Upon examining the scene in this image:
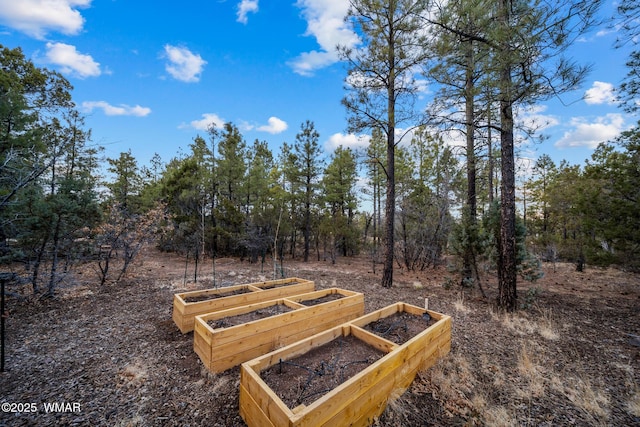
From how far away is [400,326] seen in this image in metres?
3.35

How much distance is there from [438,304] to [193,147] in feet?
44.4

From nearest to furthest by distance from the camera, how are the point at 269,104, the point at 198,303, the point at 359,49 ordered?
1. the point at 198,303
2. the point at 359,49
3. the point at 269,104

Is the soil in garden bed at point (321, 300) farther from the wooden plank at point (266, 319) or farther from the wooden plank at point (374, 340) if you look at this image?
the wooden plank at point (374, 340)

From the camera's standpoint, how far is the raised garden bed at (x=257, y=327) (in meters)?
2.79

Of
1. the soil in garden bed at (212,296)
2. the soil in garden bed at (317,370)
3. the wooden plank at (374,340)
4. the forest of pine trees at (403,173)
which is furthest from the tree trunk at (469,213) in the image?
the soil in garden bed at (212,296)

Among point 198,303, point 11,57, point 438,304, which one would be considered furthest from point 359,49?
point 11,57

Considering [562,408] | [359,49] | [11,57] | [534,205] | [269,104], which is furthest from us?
[534,205]

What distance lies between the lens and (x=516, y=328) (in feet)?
13.6

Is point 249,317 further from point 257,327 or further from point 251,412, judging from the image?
point 251,412

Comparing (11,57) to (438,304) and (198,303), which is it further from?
(438,304)

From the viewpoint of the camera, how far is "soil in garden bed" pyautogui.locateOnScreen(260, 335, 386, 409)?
1993 mm

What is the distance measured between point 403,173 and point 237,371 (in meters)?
11.9

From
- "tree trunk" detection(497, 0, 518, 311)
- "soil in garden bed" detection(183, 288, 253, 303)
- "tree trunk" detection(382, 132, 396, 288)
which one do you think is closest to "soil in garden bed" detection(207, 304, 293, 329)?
"soil in garden bed" detection(183, 288, 253, 303)

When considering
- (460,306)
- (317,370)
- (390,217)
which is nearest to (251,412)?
(317,370)
